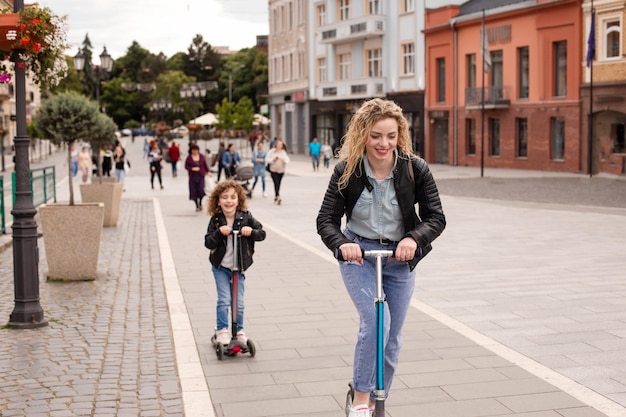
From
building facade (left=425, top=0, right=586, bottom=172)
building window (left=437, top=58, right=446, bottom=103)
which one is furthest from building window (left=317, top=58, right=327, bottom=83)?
building window (left=437, top=58, right=446, bottom=103)

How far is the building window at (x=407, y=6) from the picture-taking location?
50.0 meters

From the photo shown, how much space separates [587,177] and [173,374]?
3029 centimetres

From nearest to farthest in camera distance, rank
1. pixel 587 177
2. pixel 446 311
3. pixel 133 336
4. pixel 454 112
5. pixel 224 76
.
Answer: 1. pixel 133 336
2. pixel 446 311
3. pixel 587 177
4. pixel 454 112
5. pixel 224 76

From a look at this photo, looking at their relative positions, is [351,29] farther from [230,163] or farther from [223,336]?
[223,336]

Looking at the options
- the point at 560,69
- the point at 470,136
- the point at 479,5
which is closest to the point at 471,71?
the point at 470,136

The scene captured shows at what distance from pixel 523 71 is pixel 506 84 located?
3.57 ft

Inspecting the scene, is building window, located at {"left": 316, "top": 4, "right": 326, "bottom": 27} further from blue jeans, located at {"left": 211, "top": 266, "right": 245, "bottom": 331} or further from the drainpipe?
blue jeans, located at {"left": 211, "top": 266, "right": 245, "bottom": 331}

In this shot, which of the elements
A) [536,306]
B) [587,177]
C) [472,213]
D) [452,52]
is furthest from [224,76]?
[536,306]

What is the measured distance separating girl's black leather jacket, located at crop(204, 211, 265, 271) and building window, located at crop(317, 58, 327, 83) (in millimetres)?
53618

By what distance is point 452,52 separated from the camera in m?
46.0

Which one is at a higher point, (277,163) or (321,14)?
(321,14)

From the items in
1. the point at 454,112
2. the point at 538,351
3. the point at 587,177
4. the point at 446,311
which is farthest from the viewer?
the point at 454,112

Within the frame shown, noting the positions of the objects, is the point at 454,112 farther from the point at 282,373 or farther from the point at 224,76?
the point at 224,76

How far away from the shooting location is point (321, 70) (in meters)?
60.8
